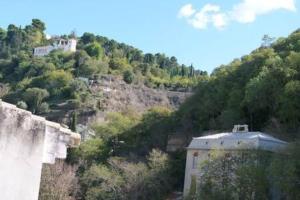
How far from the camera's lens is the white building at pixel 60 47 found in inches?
4515

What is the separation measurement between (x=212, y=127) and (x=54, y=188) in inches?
556

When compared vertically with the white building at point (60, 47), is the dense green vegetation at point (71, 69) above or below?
below

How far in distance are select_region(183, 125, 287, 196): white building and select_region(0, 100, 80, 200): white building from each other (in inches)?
1054

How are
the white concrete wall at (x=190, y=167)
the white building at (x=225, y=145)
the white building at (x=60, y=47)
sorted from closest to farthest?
1. the white building at (x=225, y=145)
2. the white concrete wall at (x=190, y=167)
3. the white building at (x=60, y=47)

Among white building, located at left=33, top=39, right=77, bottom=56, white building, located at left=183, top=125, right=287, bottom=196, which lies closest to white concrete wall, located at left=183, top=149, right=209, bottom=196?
white building, located at left=183, top=125, right=287, bottom=196

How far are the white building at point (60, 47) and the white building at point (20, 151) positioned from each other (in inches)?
4246

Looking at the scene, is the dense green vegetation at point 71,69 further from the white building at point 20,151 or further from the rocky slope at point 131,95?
the white building at point 20,151

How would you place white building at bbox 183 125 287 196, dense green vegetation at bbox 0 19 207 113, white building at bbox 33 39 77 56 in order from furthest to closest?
white building at bbox 33 39 77 56 < dense green vegetation at bbox 0 19 207 113 < white building at bbox 183 125 287 196

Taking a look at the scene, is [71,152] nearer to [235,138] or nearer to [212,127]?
[212,127]

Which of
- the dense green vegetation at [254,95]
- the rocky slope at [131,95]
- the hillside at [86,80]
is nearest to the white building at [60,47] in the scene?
the hillside at [86,80]

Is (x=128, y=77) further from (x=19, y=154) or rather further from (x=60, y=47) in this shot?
(x=19, y=154)

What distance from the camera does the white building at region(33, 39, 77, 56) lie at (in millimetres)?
114688

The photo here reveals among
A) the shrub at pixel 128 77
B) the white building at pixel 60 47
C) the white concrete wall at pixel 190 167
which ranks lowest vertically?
the white concrete wall at pixel 190 167

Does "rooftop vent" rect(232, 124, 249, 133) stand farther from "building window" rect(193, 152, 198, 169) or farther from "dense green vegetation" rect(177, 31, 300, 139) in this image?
"building window" rect(193, 152, 198, 169)
